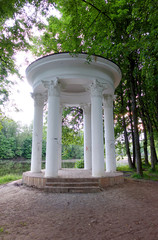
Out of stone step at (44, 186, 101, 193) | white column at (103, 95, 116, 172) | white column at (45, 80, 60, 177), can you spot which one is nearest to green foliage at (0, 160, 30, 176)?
white column at (45, 80, 60, 177)

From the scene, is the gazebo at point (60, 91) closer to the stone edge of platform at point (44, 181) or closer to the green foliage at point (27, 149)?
the stone edge of platform at point (44, 181)

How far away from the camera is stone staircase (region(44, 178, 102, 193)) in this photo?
26.7 ft

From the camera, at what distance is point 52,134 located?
Answer: 9.55m

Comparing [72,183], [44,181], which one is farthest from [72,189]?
[44,181]

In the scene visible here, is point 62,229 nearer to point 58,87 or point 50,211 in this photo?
point 50,211

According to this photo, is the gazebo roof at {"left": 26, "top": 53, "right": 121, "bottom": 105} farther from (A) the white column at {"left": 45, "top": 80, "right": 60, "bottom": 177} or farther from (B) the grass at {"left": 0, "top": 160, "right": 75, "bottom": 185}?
(B) the grass at {"left": 0, "top": 160, "right": 75, "bottom": 185}

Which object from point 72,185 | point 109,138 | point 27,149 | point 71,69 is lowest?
point 72,185

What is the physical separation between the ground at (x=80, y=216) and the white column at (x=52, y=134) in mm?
1787

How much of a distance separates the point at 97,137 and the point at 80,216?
5.19 meters

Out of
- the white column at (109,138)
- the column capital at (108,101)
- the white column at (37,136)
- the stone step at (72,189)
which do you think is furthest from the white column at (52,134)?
the column capital at (108,101)

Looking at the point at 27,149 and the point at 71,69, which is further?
the point at 27,149

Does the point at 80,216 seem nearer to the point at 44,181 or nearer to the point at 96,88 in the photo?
the point at 44,181

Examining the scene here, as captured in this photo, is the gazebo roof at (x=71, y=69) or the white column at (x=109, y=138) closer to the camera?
the gazebo roof at (x=71, y=69)

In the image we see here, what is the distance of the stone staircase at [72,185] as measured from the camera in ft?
26.7
